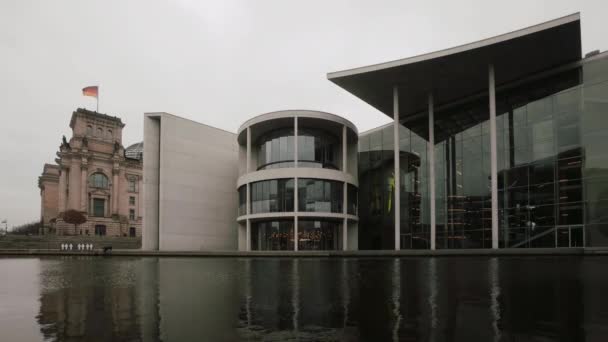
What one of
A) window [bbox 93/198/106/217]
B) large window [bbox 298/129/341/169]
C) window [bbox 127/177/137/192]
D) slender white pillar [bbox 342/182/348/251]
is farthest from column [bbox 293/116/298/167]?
window [bbox 127/177/137/192]

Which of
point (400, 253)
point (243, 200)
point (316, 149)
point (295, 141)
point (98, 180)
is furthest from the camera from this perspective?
point (98, 180)

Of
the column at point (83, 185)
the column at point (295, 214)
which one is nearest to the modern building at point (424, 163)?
the column at point (295, 214)

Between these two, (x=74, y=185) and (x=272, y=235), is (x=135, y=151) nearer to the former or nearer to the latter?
(x=74, y=185)

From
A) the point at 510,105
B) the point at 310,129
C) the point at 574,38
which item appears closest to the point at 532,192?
the point at 510,105

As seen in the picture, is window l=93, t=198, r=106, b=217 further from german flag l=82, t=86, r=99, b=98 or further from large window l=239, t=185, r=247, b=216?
large window l=239, t=185, r=247, b=216

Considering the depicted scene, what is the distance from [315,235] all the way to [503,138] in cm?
1820

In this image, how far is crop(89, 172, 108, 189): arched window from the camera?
3270 inches

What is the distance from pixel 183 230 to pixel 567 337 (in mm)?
42007

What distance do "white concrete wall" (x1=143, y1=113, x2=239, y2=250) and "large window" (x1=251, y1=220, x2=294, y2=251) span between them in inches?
270

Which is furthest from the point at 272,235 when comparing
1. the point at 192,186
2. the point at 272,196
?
the point at 192,186

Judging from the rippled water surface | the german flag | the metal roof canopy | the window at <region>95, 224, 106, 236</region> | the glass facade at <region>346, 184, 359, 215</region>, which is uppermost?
the german flag

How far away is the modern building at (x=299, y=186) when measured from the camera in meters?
37.5

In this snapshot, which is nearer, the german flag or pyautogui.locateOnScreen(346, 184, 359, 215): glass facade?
pyautogui.locateOnScreen(346, 184, 359, 215): glass facade

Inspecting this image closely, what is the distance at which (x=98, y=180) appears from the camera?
276ft
